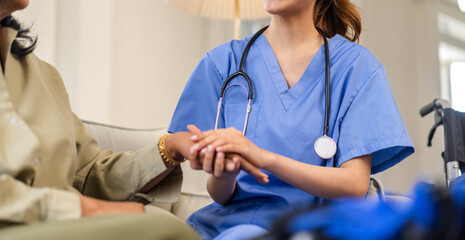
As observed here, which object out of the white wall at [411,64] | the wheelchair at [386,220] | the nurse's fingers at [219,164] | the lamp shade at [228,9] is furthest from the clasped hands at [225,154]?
the white wall at [411,64]

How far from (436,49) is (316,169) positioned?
2.77 meters

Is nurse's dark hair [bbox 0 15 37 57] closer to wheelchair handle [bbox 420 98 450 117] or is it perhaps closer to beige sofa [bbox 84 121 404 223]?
beige sofa [bbox 84 121 404 223]

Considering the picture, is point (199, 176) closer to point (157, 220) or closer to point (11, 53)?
point (11, 53)

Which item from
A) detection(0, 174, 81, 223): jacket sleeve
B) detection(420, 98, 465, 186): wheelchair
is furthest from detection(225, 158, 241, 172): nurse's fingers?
detection(420, 98, 465, 186): wheelchair

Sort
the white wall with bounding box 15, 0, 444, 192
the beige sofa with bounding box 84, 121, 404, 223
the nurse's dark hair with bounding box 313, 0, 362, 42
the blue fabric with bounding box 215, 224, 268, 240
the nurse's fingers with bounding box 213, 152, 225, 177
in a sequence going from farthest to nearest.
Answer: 1. the white wall with bounding box 15, 0, 444, 192
2. the beige sofa with bounding box 84, 121, 404, 223
3. the nurse's dark hair with bounding box 313, 0, 362, 42
4. the nurse's fingers with bounding box 213, 152, 225, 177
5. the blue fabric with bounding box 215, 224, 268, 240

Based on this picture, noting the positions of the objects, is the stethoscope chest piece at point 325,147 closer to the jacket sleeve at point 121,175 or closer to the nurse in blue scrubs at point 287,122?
the nurse in blue scrubs at point 287,122

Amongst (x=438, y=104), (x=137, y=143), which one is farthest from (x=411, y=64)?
(x=137, y=143)

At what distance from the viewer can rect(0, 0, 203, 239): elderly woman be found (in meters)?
0.66

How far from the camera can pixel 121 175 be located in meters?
1.17

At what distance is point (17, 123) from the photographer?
2.89ft

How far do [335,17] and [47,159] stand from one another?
90cm

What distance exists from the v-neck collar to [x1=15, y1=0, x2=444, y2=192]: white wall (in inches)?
35.6

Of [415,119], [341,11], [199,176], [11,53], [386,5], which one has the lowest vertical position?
[199,176]

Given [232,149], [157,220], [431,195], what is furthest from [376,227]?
[232,149]
